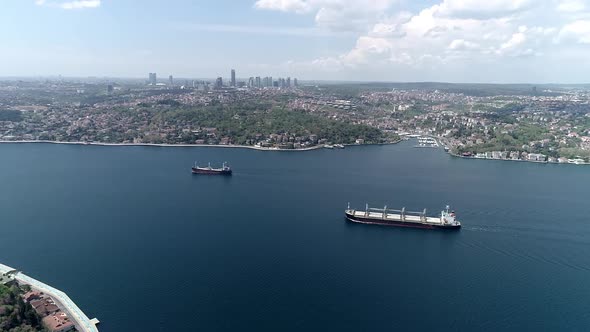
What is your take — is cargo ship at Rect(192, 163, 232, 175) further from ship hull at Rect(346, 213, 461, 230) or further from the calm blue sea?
ship hull at Rect(346, 213, 461, 230)

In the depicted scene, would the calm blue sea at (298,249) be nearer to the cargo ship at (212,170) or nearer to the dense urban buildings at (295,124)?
the cargo ship at (212,170)

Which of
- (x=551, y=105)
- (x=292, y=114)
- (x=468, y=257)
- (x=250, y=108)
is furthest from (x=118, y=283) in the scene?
(x=551, y=105)

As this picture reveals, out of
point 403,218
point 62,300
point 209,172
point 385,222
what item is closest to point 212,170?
point 209,172

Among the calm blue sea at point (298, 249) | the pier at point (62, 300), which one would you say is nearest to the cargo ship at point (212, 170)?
the calm blue sea at point (298, 249)

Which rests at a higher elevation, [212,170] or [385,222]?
[212,170]

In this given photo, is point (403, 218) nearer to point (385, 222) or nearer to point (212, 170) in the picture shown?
point (385, 222)
